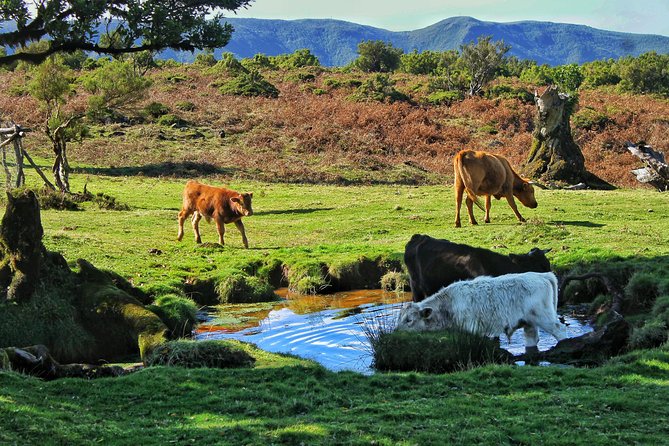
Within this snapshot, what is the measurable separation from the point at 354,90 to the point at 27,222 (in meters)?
55.8

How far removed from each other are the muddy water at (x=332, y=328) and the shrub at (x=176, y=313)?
0.36 meters

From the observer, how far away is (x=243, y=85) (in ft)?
225

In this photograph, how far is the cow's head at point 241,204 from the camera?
25672 mm

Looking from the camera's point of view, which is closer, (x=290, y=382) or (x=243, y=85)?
(x=290, y=382)

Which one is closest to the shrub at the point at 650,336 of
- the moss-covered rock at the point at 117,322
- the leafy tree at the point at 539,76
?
the moss-covered rock at the point at 117,322

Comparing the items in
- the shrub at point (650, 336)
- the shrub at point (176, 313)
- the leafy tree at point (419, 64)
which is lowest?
the shrub at point (176, 313)

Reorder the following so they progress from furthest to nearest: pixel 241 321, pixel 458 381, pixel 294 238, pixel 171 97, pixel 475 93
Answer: pixel 475 93, pixel 171 97, pixel 294 238, pixel 241 321, pixel 458 381

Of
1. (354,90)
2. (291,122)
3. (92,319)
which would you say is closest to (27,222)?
(92,319)

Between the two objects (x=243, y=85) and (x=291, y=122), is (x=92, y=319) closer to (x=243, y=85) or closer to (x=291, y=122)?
(x=291, y=122)

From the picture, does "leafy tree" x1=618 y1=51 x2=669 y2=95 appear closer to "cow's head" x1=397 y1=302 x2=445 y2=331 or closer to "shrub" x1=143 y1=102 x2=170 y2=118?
"shrub" x1=143 y1=102 x2=170 y2=118

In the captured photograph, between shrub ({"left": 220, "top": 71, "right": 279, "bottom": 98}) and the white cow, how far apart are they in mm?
54199

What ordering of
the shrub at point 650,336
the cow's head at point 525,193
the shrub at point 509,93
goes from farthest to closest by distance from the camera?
the shrub at point 509,93, the cow's head at point 525,193, the shrub at point 650,336

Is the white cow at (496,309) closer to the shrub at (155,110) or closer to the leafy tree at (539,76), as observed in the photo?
the shrub at (155,110)

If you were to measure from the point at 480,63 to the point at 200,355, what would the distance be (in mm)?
67071
